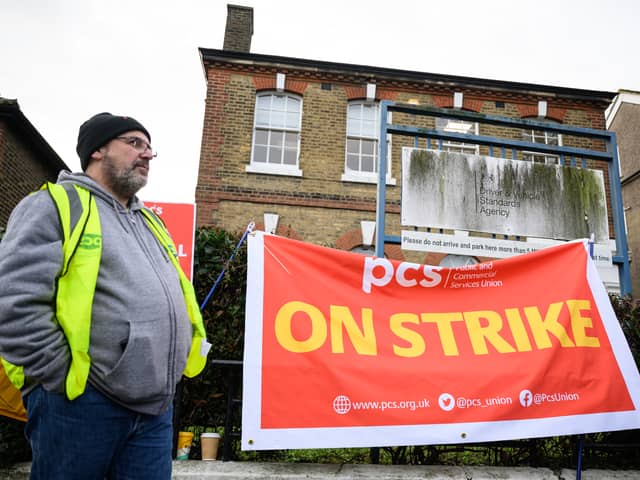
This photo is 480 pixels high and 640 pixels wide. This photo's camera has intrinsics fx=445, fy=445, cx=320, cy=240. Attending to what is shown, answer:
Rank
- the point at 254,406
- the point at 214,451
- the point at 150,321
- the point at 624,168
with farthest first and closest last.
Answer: the point at 624,168 → the point at 214,451 → the point at 254,406 → the point at 150,321

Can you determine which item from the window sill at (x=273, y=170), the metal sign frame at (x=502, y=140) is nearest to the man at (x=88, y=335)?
the metal sign frame at (x=502, y=140)

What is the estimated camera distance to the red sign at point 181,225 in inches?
136

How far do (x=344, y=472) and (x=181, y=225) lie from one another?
2.22m

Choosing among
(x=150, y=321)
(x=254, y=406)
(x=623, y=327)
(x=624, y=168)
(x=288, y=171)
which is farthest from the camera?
(x=624, y=168)

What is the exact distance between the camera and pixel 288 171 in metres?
11.6

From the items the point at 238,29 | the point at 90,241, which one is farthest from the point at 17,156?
the point at 90,241

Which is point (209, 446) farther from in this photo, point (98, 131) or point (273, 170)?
point (273, 170)

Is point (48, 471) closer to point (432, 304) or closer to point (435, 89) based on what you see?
point (432, 304)

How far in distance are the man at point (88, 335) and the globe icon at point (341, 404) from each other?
4.39 feet

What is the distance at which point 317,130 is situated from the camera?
12062 millimetres

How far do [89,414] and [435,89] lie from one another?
1292 centimetres

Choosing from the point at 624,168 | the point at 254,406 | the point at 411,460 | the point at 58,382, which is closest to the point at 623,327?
the point at 411,460

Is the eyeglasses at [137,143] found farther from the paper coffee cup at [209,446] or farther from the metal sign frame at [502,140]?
the metal sign frame at [502,140]

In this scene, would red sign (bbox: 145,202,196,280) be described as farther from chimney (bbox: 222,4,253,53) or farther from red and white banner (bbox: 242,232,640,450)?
chimney (bbox: 222,4,253,53)
